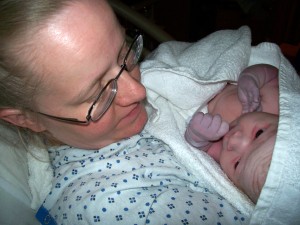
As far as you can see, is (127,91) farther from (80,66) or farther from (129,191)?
(129,191)

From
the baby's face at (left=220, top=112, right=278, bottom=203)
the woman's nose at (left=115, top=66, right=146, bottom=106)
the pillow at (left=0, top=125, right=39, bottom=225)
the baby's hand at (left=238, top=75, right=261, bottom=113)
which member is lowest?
the pillow at (left=0, top=125, right=39, bottom=225)

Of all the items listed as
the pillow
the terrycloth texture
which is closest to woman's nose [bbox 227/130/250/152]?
the terrycloth texture

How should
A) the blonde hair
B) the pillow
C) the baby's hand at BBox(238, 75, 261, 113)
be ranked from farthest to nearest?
the baby's hand at BBox(238, 75, 261, 113), the pillow, the blonde hair

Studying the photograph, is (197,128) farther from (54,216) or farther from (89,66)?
(54,216)

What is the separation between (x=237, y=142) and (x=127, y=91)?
42 centimetres

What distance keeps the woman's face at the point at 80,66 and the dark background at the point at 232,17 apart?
6.43 feet

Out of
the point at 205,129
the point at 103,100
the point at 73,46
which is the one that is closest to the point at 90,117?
the point at 103,100

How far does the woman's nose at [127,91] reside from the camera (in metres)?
0.78

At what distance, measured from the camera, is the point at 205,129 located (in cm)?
95

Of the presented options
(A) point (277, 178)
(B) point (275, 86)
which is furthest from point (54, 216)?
(B) point (275, 86)

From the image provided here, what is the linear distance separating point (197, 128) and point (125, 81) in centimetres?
33

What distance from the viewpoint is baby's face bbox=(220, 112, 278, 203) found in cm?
82

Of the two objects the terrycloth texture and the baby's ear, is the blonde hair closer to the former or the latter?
the baby's ear

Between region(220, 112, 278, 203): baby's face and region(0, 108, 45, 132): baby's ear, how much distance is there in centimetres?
63
